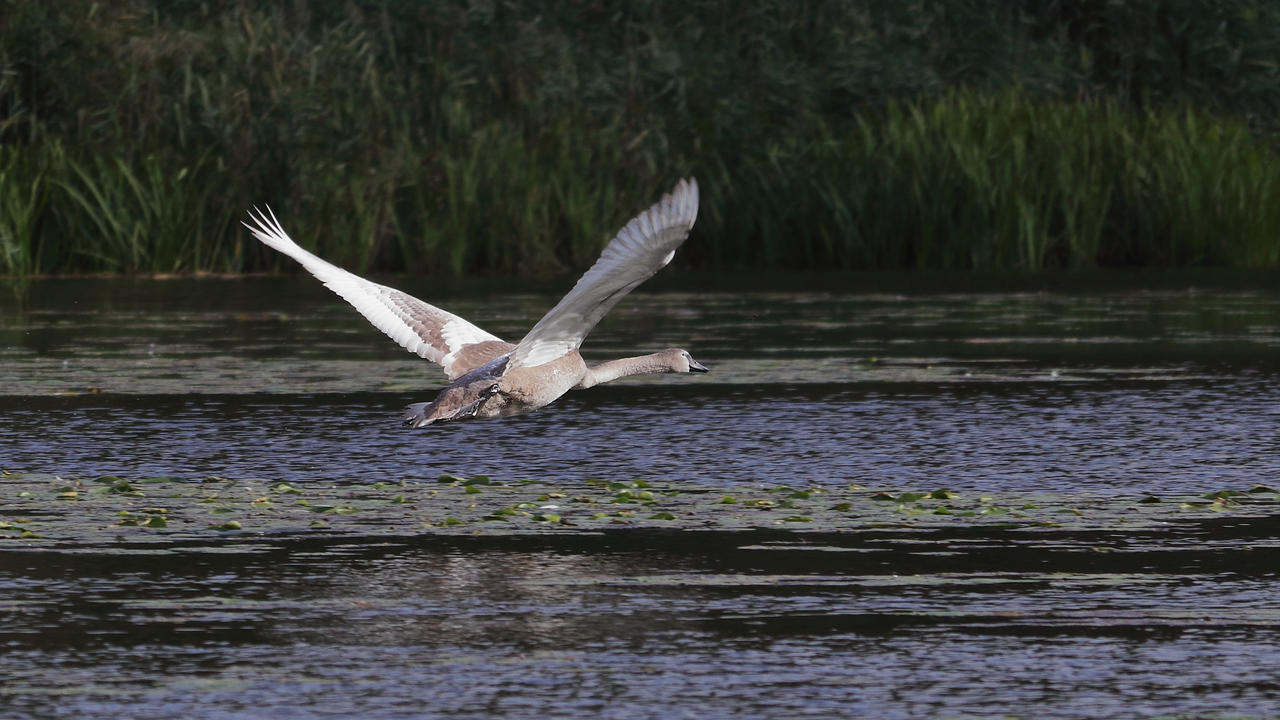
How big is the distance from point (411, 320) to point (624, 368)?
0.99 m

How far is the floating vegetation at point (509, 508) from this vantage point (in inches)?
322

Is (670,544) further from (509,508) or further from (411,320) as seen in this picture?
(411,320)

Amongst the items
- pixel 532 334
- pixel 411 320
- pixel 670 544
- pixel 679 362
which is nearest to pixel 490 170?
pixel 679 362

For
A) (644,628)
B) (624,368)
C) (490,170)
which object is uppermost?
(490,170)

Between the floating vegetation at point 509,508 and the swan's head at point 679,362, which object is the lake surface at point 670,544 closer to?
the floating vegetation at point 509,508

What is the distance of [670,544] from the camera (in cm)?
785

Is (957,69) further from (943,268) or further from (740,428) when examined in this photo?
(740,428)

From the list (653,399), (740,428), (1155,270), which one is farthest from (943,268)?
(740,428)

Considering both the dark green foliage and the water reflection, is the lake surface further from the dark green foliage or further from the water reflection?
the dark green foliage

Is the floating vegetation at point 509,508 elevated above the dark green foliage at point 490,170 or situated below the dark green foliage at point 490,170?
below

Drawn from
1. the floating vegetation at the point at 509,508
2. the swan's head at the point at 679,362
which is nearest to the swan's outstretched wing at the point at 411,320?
the swan's head at the point at 679,362

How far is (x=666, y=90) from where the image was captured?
97.9 feet

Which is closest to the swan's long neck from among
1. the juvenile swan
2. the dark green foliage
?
the juvenile swan

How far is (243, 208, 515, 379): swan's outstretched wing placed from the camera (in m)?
10.4
